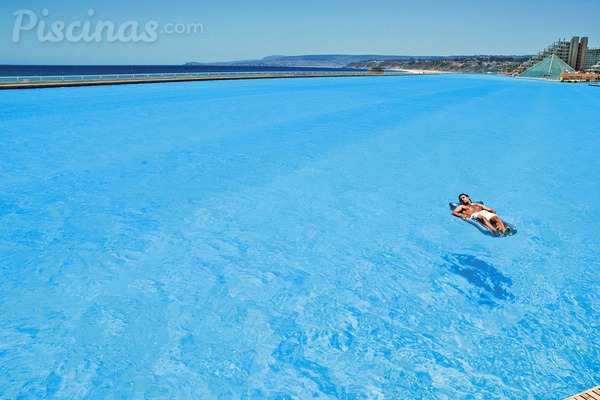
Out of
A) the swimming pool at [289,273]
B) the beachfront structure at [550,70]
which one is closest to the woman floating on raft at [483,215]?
the swimming pool at [289,273]

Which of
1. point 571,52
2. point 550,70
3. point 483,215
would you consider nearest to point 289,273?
point 483,215

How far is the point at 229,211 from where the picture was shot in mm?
9250

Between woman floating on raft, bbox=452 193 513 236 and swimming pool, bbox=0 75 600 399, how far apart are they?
0.44 metres

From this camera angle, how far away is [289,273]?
22.3 ft

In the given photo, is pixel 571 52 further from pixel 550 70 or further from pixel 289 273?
pixel 289 273

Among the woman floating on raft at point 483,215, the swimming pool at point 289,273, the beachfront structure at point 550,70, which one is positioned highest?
the beachfront structure at point 550,70

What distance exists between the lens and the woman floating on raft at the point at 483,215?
745 centimetres

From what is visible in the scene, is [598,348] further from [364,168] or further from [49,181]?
[49,181]

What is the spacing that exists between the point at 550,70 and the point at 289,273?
348 feet

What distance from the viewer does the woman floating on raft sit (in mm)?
7453

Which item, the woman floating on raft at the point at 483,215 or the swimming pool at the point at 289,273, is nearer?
the swimming pool at the point at 289,273

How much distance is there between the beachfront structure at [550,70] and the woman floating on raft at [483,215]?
9362 cm

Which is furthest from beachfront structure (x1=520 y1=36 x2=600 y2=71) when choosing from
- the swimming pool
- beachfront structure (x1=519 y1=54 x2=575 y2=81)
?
the swimming pool

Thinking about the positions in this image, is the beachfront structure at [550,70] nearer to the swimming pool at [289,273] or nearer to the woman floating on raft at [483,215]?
the swimming pool at [289,273]
